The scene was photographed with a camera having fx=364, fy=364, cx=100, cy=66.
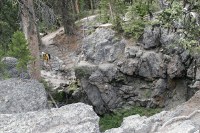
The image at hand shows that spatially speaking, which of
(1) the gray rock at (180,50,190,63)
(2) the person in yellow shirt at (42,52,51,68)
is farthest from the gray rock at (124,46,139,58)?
(2) the person in yellow shirt at (42,52,51,68)

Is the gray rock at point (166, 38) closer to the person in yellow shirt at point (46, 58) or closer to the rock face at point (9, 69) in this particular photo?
the rock face at point (9, 69)

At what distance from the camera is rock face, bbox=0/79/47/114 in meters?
10.6

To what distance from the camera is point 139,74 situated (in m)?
16.9

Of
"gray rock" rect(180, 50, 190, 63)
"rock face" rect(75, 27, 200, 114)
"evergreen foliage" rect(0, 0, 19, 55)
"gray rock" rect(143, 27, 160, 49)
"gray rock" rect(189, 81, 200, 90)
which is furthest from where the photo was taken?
"evergreen foliage" rect(0, 0, 19, 55)

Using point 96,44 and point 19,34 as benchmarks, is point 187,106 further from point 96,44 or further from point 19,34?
point 96,44

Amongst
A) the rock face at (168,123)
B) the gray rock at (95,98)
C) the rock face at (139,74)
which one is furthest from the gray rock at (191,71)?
the rock face at (168,123)

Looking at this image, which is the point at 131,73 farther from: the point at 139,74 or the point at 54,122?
the point at 54,122

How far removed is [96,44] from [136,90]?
3.10 meters

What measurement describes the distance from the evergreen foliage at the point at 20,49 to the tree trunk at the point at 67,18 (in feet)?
46.5

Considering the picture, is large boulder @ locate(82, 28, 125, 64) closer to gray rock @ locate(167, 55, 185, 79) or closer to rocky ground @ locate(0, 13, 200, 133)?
rocky ground @ locate(0, 13, 200, 133)

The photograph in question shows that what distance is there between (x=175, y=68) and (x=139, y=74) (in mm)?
1718

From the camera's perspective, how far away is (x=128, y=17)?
19156 millimetres

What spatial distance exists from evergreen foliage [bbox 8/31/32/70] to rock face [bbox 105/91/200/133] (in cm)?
368

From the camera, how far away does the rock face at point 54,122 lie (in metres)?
8.34
